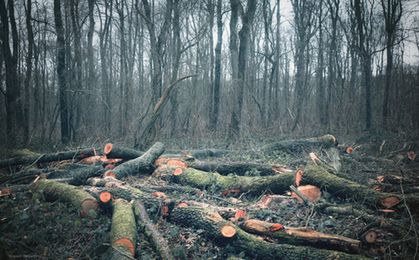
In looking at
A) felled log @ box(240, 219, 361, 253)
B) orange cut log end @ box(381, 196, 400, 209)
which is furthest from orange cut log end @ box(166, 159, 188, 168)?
orange cut log end @ box(381, 196, 400, 209)

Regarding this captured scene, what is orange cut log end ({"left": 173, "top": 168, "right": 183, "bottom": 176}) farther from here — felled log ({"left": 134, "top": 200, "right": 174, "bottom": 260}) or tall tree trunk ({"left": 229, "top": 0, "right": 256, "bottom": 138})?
tall tree trunk ({"left": 229, "top": 0, "right": 256, "bottom": 138})

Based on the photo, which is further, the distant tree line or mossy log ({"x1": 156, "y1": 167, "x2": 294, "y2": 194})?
the distant tree line

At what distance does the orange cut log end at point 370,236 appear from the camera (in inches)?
134

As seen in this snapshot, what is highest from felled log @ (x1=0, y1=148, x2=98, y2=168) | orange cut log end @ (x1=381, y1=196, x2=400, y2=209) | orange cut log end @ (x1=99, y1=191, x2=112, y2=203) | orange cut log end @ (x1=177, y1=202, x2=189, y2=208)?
felled log @ (x1=0, y1=148, x2=98, y2=168)

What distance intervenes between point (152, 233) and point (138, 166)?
312 cm

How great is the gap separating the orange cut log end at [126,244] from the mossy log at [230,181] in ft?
8.27

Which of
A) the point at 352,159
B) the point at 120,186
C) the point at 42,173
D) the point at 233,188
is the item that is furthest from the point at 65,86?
the point at 352,159

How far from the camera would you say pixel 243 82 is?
1198 cm

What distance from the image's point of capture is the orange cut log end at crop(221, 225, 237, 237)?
3606 millimetres

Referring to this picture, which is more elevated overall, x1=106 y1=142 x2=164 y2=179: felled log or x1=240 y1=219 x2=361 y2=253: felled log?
x1=106 y1=142 x2=164 y2=179: felled log

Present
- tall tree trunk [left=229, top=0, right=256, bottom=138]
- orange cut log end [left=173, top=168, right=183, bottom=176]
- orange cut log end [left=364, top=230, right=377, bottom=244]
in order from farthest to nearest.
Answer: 1. tall tree trunk [left=229, top=0, right=256, bottom=138]
2. orange cut log end [left=173, top=168, right=183, bottom=176]
3. orange cut log end [left=364, top=230, right=377, bottom=244]

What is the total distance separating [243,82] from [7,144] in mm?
9886

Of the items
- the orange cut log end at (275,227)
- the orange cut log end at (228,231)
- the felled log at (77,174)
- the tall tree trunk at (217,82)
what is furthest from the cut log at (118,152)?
the tall tree trunk at (217,82)

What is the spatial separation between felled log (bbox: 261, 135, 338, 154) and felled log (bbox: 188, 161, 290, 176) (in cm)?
A: 235
